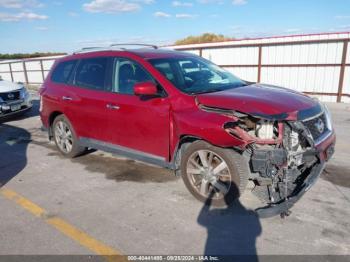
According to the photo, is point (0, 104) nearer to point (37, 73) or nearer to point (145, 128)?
point (145, 128)

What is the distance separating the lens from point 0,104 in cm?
916

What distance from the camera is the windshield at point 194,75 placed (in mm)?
4246

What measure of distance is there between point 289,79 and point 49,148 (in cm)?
1107

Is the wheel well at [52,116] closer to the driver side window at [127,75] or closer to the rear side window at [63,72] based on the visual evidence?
the rear side window at [63,72]

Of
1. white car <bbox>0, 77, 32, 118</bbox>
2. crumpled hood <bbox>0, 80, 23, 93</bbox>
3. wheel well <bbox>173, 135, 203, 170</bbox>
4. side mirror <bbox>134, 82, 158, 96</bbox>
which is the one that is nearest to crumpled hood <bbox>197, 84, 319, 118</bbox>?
wheel well <bbox>173, 135, 203, 170</bbox>

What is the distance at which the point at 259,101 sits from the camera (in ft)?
11.8

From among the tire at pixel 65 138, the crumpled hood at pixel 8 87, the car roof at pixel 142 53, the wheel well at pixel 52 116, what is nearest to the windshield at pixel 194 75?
the car roof at pixel 142 53

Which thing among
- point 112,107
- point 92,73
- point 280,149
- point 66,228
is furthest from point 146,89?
point 66,228

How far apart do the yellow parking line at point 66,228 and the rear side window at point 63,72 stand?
228 cm

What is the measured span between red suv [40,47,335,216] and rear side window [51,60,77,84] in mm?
403

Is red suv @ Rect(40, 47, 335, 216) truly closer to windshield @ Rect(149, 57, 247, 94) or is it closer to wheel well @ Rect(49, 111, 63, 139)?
windshield @ Rect(149, 57, 247, 94)

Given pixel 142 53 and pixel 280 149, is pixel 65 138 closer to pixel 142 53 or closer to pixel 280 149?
pixel 142 53

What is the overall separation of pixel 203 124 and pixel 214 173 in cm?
63

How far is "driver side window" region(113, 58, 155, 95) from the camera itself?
14.6 feet
